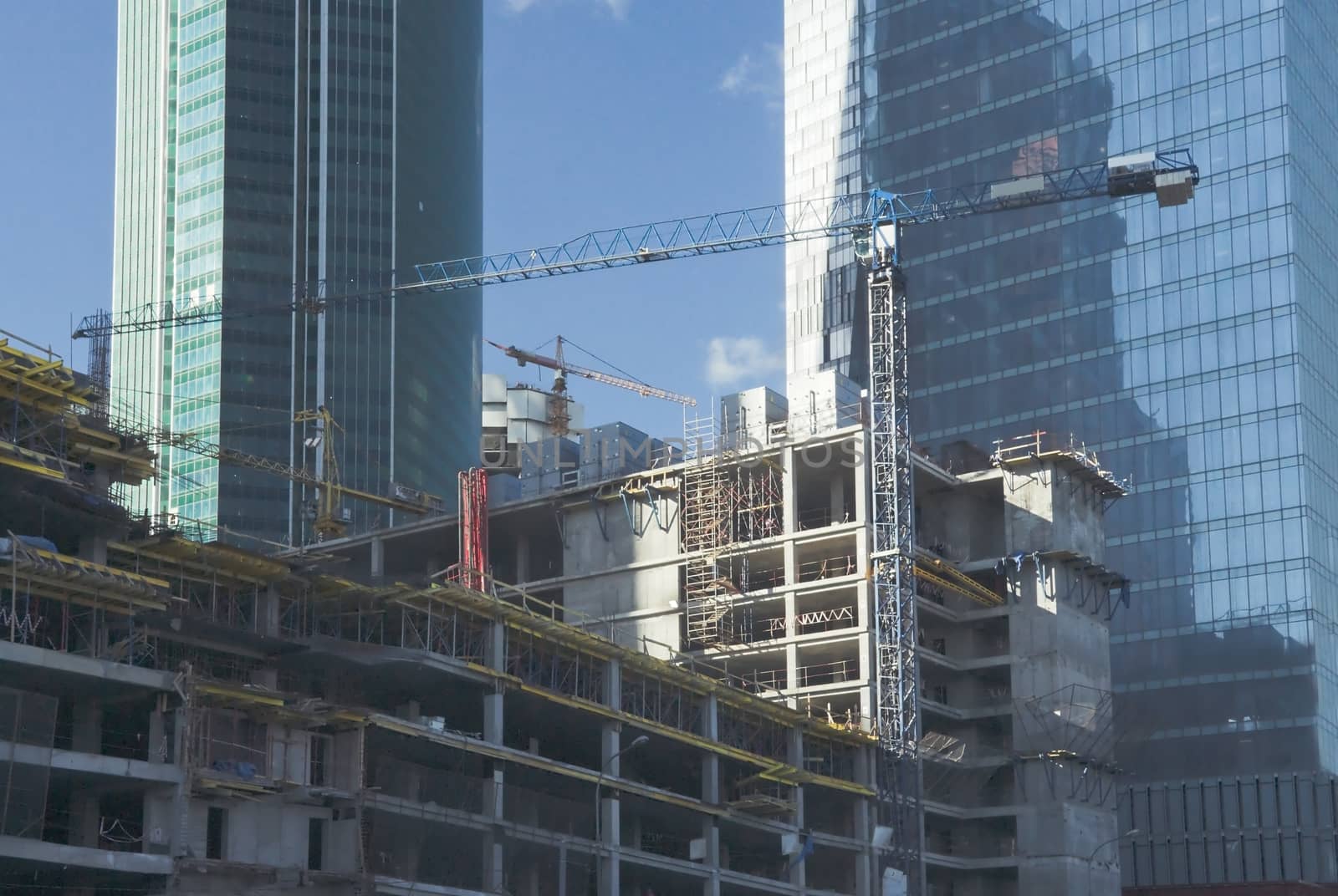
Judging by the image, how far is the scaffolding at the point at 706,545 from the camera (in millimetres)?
123375

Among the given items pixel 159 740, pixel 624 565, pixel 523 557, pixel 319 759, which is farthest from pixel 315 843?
pixel 523 557

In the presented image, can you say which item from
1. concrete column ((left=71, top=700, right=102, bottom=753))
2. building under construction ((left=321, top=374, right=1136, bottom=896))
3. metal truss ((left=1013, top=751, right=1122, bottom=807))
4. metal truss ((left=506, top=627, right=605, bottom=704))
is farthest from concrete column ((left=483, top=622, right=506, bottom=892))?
metal truss ((left=1013, top=751, right=1122, bottom=807))

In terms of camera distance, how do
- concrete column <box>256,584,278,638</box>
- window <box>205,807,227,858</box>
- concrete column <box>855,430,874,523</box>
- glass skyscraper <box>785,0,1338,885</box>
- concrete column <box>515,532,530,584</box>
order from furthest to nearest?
glass skyscraper <box>785,0,1338,885</box> → concrete column <box>515,532,530,584</box> → concrete column <box>855,430,874,523</box> → concrete column <box>256,584,278,638</box> → window <box>205,807,227,858</box>

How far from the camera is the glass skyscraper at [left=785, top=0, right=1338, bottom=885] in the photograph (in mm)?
165250

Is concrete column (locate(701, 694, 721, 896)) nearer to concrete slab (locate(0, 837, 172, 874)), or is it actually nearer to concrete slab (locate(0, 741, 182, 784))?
concrete slab (locate(0, 741, 182, 784))

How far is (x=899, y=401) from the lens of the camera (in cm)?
11956

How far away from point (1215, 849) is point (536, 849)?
3503 inches

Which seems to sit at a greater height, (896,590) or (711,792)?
(896,590)

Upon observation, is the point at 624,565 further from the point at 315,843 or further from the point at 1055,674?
the point at 315,843

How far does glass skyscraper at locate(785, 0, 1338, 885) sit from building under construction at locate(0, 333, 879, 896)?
2567 inches

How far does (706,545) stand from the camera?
124625mm

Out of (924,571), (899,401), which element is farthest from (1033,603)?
(899,401)

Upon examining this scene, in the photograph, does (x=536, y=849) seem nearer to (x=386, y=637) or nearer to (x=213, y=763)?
(x=386, y=637)

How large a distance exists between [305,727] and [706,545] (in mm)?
45697
